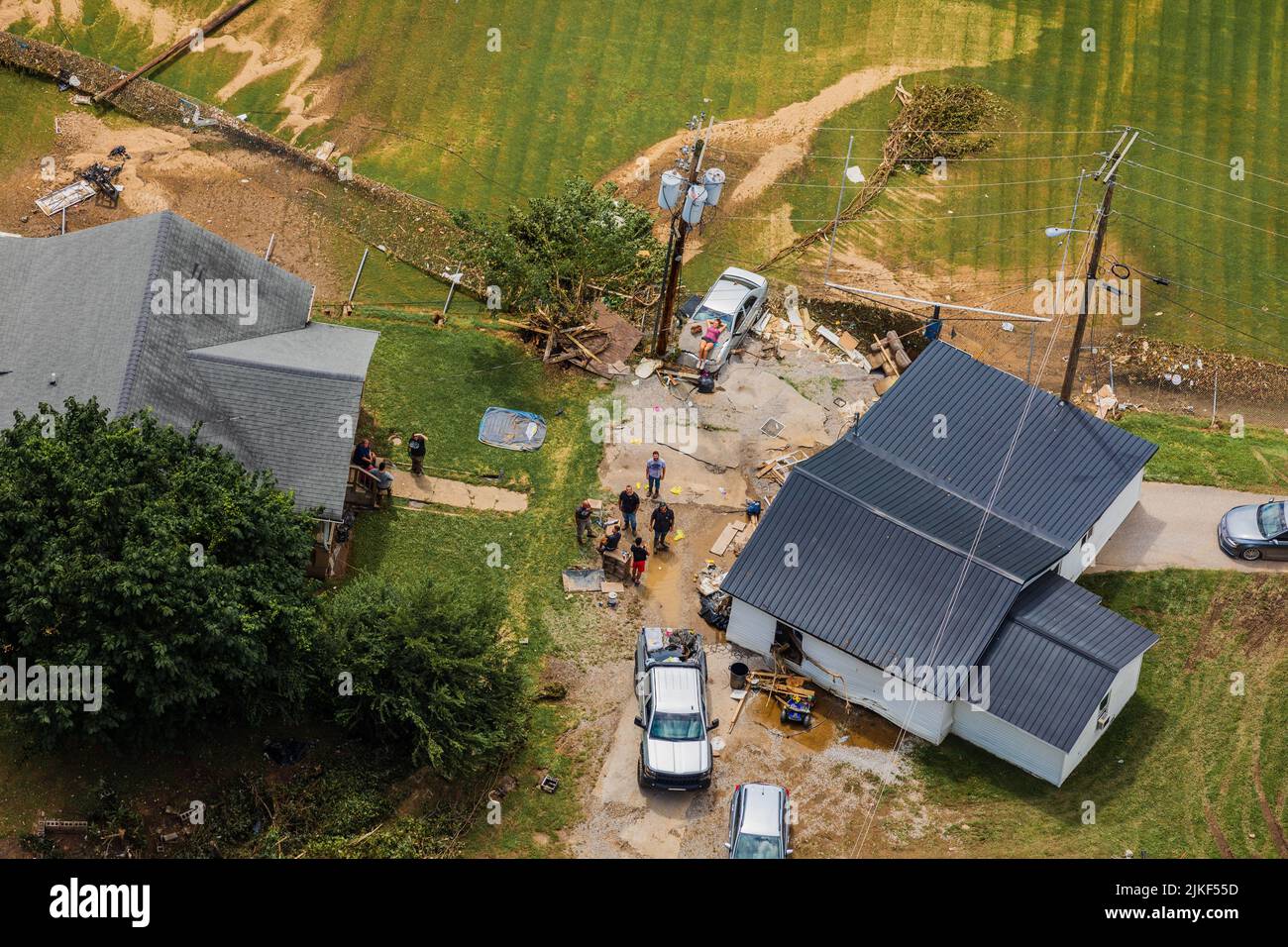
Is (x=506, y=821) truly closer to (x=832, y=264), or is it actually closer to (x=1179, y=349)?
(x=832, y=264)

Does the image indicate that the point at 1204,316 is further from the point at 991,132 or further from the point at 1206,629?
the point at 1206,629

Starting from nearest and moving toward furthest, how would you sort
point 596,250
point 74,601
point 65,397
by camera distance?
point 74,601 → point 65,397 → point 596,250

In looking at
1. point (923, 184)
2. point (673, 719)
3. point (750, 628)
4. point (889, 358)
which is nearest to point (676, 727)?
point (673, 719)

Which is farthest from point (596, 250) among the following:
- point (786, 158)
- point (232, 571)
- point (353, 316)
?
point (232, 571)

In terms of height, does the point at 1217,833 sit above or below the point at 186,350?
below

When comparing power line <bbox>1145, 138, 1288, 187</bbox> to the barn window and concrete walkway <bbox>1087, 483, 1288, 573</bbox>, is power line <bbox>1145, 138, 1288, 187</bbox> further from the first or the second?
the barn window

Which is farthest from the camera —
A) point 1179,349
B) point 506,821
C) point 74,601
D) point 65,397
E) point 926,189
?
point 926,189

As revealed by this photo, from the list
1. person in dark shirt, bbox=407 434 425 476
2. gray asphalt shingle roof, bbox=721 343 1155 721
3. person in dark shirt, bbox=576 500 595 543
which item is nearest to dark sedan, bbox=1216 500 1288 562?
gray asphalt shingle roof, bbox=721 343 1155 721
